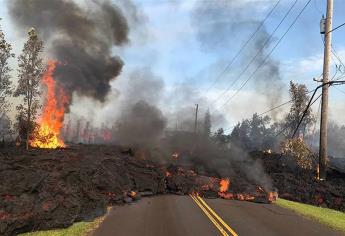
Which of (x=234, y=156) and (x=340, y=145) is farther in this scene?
(x=340, y=145)

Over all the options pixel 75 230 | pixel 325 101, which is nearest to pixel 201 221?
pixel 75 230

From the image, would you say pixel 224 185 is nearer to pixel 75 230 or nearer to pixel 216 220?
pixel 216 220

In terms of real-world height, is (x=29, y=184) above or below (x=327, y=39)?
below

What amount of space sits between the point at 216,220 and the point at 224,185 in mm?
10759

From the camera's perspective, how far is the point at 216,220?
608 inches

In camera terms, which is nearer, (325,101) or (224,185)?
(325,101)

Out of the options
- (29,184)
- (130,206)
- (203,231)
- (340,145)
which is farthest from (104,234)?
(340,145)

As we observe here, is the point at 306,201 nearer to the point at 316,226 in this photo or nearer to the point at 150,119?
the point at 316,226

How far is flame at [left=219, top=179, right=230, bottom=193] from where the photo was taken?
2550 centimetres

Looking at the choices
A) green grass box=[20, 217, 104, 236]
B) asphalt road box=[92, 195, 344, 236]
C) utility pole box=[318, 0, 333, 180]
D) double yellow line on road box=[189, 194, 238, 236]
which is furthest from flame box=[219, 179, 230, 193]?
green grass box=[20, 217, 104, 236]

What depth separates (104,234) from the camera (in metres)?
12.4

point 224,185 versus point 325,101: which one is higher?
point 325,101

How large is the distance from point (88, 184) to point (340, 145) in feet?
538

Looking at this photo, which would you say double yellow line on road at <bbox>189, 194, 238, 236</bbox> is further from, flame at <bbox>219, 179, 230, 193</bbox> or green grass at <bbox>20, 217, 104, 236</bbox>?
green grass at <bbox>20, 217, 104, 236</bbox>
